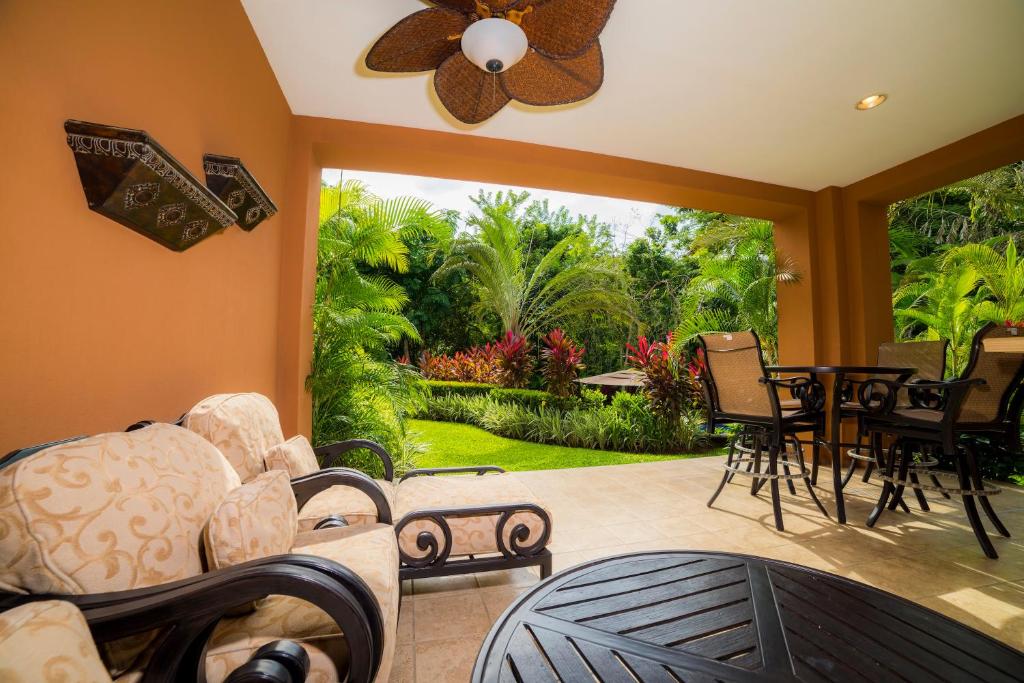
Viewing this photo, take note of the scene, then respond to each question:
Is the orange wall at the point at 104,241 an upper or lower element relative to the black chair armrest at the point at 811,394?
upper

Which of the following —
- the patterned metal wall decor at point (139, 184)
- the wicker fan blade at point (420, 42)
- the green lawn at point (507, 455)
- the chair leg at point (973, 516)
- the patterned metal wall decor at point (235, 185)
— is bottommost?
the green lawn at point (507, 455)

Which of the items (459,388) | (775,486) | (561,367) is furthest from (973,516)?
(459,388)

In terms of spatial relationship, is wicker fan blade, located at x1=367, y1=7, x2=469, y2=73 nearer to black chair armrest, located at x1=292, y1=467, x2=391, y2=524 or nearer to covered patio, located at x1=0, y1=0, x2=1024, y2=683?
covered patio, located at x1=0, y1=0, x2=1024, y2=683

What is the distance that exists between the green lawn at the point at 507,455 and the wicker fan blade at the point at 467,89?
3070mm

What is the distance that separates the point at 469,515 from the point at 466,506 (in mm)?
54

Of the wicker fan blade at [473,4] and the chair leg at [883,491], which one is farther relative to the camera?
the chair leg at [883,491]

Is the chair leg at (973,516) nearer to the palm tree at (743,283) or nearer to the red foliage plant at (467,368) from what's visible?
the palm tree at (743,283)

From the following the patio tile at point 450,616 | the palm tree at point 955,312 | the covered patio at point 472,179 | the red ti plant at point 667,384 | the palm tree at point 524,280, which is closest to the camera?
the covered patio at point 472,179

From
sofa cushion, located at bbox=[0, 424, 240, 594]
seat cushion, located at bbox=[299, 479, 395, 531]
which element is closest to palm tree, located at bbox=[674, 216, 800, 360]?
seat cushion, located at bbox=[299, 479, 395, 531]

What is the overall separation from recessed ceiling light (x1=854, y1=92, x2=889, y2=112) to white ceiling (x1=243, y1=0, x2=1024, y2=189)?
0.15ft

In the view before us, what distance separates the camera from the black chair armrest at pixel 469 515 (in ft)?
5.46

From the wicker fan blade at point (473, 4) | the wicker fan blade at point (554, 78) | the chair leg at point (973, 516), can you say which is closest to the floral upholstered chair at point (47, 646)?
the wicker fan blade at point (473, 4)

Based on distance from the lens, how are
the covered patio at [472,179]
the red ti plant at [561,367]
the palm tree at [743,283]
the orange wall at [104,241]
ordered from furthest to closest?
the red ti plant at [561,367] → the palm tree at [743,283] → the covered patio at [472,179] → the orange wall at [104,241]

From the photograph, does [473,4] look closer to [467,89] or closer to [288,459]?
[467,89]
